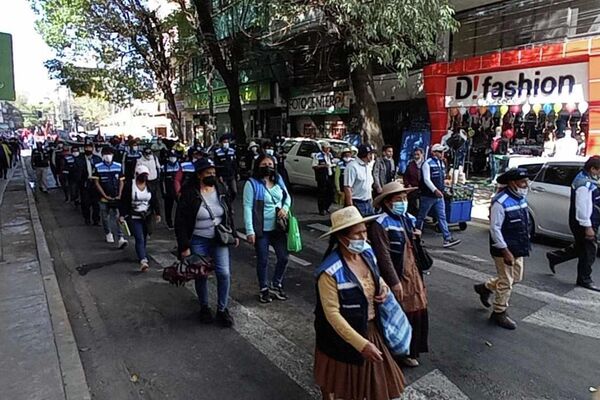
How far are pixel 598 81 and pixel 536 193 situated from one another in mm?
4693

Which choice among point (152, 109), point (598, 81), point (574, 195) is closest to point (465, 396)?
point (574, 195)

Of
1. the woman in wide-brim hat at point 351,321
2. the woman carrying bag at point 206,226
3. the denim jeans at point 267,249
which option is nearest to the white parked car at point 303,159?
the denim jeans at point 267,249

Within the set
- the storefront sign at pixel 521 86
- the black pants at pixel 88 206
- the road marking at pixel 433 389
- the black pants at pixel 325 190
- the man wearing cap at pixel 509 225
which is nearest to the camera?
the road marking at pixel 433 389

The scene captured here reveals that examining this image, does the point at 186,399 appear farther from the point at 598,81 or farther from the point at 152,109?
the point at 152,109

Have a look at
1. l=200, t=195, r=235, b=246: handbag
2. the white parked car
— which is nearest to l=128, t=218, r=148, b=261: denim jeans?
l=200, t=195, r=235, b=246: handbag

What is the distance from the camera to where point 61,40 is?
1036 inches

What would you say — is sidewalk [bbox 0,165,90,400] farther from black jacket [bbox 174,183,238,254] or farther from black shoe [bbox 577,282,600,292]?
black shoe [bbox 577,282,600,292]

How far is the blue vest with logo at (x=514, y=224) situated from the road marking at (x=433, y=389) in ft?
5.10

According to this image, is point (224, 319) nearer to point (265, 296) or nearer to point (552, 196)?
point (265, 296)

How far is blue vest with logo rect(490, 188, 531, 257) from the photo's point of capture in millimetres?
4703

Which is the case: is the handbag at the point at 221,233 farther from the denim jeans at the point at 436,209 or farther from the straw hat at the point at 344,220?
the denim jeans at the point at 436,209

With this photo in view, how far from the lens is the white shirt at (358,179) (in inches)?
301

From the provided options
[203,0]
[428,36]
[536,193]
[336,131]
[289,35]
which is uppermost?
[203,0]

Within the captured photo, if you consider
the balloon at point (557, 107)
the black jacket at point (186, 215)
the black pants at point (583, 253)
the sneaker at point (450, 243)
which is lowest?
the sneaker at point (450, 243)
